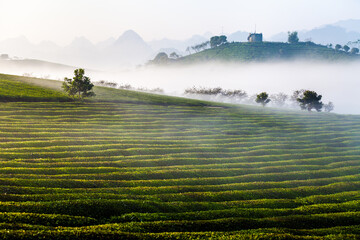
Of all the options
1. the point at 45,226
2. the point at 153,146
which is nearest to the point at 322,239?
the point at 45,226

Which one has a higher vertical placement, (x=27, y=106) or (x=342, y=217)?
(x=27, y=106)

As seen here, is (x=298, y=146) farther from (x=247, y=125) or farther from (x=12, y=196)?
(x=12, y=196)

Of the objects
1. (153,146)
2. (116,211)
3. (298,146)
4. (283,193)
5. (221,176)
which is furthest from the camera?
(298,146)

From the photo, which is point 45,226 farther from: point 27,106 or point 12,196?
point 27,106

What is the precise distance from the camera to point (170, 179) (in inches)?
1326

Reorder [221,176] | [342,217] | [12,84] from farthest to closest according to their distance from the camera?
[12,84]
[221,176]
[342,217]

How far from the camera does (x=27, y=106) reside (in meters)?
74.8

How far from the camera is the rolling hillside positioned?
68.1ft

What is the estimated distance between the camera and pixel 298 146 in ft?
178

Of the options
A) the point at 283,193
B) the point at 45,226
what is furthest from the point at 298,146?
the point at 45,226

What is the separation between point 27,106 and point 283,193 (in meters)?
68.6

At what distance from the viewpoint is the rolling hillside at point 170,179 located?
20.8 meters

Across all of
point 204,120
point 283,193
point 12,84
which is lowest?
point 283,193

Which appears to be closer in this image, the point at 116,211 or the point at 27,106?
the point at 116,211
